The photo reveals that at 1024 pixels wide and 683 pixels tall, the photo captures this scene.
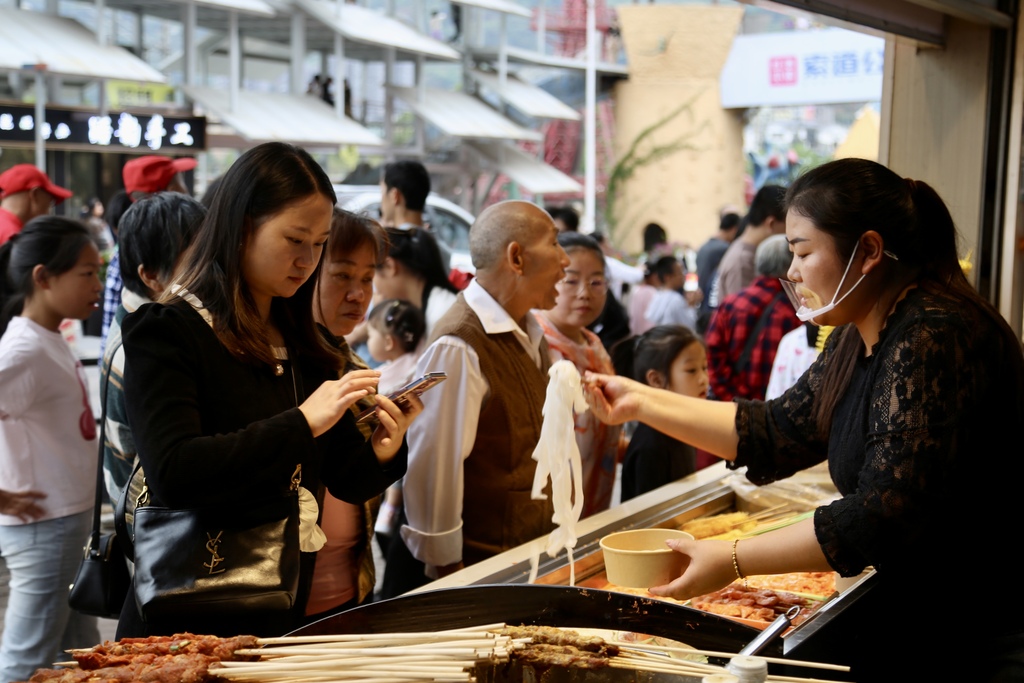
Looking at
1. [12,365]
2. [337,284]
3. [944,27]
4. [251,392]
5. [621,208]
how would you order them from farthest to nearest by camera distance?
1. [621,208]
2. [944,27]
3. [12,365]
4. [337,284]
5. [251,392]

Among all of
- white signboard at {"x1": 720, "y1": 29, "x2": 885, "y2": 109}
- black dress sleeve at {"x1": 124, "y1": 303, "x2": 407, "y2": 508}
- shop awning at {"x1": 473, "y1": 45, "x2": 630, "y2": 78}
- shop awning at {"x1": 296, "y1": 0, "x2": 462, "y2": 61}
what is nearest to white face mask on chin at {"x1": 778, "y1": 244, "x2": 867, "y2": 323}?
black dress sleeve at {"x1": 124, "y1": 303, "x2": 407, "y2": 508}

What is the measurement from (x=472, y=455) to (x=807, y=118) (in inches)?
1196

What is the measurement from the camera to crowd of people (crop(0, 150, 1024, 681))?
185 centimetres

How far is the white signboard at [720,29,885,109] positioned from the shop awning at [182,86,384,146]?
796 cm

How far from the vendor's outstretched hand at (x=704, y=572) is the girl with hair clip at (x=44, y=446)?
6.86ft

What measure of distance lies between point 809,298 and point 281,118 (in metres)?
12.0

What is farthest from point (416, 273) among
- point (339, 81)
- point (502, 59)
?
Result: point (502, 59)

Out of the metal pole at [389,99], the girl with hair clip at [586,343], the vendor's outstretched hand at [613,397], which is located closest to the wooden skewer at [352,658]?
the vendor's outstretched hand at [613,397]

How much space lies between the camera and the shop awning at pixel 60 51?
10047 millimetres

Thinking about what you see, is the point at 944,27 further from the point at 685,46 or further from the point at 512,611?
the point at 685,46

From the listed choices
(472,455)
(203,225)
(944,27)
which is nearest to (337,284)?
(472,455)

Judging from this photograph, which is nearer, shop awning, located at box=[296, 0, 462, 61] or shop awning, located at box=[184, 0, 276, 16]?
shop awning, located at box=[184, 0, 276, 16]

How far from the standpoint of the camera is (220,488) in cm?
181

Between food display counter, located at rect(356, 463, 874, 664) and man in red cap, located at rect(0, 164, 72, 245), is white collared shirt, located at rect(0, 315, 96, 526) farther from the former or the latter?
man in red cap, located at rect(0, 164, 72, 245)
